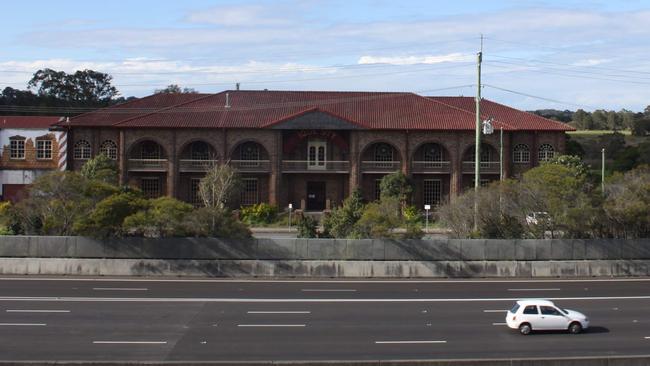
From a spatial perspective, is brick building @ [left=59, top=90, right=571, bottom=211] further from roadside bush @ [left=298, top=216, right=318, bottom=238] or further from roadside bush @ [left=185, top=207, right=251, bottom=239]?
roadside bush @ [left=185, top=207, right=251, bottom=239]

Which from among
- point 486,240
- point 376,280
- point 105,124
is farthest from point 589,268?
point 105,124

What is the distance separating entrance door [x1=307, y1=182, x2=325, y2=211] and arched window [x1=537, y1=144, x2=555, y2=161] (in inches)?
678

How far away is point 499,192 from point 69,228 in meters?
19.9

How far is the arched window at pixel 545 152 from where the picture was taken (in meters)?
66.8

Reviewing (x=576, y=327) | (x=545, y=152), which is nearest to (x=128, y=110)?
(x=545, y=152)

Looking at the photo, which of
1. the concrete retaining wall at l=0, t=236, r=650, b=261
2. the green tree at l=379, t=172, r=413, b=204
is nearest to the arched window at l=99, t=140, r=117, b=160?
the green tree at l=379, t=172, r=413, b=204

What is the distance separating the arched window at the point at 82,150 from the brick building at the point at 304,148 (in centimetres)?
8

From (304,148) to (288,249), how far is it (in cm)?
3156

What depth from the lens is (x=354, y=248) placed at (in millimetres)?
36250

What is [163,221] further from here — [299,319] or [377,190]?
[377,190]

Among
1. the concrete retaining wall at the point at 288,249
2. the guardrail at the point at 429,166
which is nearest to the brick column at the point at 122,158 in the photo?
the guardrail at the point at 429,166

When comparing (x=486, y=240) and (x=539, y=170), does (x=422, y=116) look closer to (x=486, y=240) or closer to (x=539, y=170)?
(x=539, y=170)

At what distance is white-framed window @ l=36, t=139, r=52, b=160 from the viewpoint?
67312mm

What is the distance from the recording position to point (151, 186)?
65812 mm
